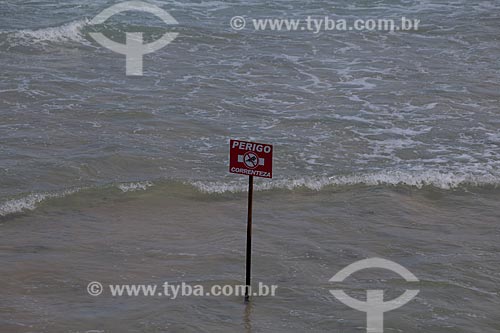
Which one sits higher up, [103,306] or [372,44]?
[372,44]

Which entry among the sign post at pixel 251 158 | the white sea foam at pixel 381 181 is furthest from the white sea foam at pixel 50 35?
the sign post at pixel 251 158

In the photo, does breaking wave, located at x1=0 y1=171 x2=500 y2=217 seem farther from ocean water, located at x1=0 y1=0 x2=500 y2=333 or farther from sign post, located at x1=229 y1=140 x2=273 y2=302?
sign post, located at x1=229 y1=140 x2=273 y2=302

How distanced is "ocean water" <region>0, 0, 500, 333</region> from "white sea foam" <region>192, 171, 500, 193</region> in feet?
0.10

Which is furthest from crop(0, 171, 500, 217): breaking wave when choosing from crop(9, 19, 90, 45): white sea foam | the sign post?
crop(9, 19, 90, 45): white sea foam

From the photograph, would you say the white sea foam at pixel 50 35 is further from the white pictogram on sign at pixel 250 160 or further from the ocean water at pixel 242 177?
the white pictogram on sign at pixel 250 160

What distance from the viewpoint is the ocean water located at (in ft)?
29.7

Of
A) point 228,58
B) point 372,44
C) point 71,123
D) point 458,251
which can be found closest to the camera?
point 458,251

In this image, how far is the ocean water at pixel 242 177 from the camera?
29.7 ft

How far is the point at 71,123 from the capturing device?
569 inches

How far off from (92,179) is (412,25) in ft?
39.7

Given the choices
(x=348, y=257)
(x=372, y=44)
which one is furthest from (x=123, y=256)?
(x=372, y=44)

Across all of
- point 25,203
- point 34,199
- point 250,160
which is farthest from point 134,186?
point 250,160

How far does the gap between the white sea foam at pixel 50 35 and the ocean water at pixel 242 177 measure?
0.22ft

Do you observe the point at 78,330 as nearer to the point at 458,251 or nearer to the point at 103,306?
the point at 103,306
